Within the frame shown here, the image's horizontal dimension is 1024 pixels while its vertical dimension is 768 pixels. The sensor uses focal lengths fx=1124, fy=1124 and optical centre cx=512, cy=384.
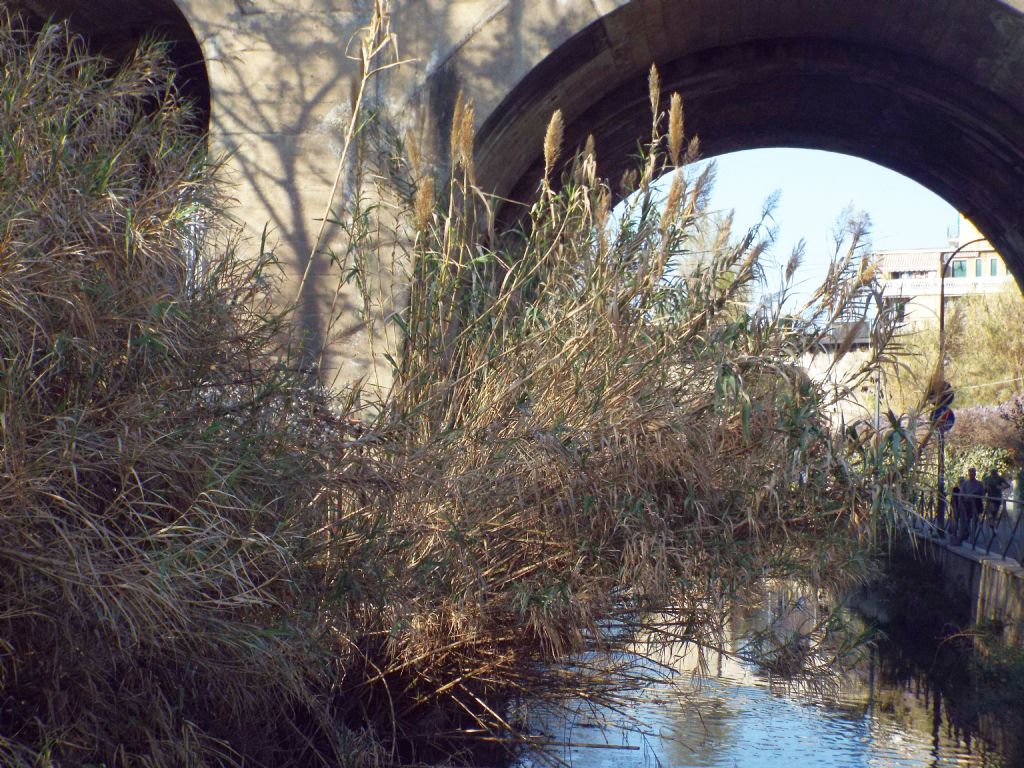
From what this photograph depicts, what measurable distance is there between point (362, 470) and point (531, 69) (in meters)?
3.07

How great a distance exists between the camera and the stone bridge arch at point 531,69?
605 centimetres

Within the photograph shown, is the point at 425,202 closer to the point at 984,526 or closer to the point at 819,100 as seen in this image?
the point at 819,100

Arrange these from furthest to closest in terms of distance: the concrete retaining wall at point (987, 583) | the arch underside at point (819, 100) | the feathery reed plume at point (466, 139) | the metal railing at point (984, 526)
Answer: the metal railing at point (984, 526) → the concrete retaining wall at point (987, 583) → the arch underside at point (819, 100) → the feathery reed plume at point (466, 139)

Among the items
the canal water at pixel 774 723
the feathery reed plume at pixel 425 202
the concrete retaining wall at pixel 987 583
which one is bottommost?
the canal water at pixel 774 723

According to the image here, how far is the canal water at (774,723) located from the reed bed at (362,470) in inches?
14.6

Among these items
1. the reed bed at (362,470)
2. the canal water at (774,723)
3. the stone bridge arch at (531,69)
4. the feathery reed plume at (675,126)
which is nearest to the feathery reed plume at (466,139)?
the reed bed at (362,470)

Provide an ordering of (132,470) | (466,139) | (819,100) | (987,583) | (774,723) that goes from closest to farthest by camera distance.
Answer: (132,470) < (466,139) < (774,723) < (819,100) < (987,583)

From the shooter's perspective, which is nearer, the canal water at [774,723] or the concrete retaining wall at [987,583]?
the canal water at [774,723]

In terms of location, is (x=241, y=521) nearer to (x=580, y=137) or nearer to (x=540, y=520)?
(x=540, y=520)

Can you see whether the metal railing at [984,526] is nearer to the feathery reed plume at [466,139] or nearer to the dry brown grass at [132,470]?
the feathery reed plume at [466,139]

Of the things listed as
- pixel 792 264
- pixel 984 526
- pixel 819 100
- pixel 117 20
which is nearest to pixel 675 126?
pixel 792 264

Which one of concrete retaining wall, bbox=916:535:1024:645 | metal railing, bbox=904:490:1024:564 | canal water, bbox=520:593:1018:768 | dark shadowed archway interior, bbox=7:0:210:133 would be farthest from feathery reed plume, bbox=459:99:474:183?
metal railing, bbox=904:490:1024:564

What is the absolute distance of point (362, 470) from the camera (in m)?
3.77

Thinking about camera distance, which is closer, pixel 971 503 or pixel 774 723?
pixel 774 723
